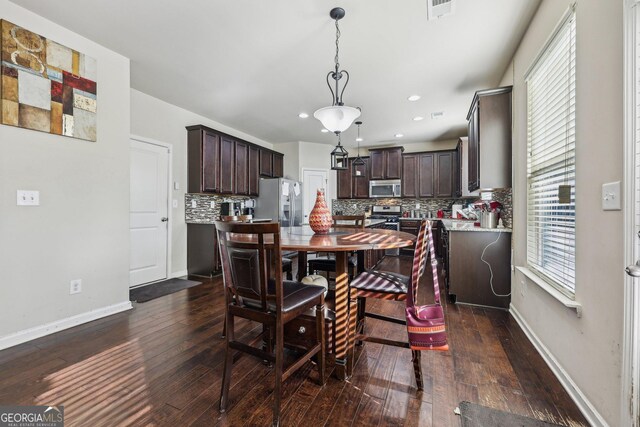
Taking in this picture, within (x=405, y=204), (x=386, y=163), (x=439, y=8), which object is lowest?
(x=405, y=204)

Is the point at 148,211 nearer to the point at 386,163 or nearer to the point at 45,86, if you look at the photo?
the point at 45,86

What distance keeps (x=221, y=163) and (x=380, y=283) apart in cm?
363

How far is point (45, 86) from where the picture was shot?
2.23 meters

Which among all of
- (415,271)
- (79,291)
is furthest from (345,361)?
(79,291)

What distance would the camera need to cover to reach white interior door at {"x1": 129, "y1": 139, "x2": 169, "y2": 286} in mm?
3572

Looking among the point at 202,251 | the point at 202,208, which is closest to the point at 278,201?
the point at 202,208

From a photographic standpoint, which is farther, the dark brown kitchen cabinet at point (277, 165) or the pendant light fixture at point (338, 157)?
the dark brown kitchen cabinet at point (277, 165)

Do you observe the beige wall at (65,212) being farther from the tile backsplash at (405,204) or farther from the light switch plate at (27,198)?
the tile backsplash at (405,204)

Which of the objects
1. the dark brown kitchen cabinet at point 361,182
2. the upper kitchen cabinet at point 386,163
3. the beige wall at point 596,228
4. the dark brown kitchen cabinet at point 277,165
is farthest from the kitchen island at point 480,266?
the dark brown kitchen cabinet at point 277,165

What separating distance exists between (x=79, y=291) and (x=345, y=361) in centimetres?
249

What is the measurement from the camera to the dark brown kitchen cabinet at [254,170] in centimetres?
518

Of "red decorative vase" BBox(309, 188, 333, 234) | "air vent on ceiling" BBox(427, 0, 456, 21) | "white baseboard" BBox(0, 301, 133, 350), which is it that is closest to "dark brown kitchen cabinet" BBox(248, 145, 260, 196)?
"white baseboard" BBox(0, 301, 133, 350)

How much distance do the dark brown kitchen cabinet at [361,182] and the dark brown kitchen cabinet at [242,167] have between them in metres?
2.56

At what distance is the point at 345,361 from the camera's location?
1.62 meters
